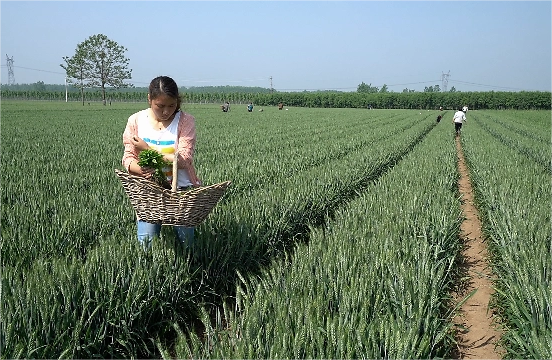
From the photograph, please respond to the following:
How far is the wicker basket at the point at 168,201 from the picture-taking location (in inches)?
106

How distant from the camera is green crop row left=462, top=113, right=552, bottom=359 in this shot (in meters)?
2.71

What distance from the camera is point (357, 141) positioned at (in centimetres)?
1434

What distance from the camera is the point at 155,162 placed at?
2793 mm

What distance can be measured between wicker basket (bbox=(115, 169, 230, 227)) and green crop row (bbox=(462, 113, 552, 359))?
2068mm

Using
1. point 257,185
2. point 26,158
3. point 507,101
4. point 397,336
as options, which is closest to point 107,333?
point 397,336

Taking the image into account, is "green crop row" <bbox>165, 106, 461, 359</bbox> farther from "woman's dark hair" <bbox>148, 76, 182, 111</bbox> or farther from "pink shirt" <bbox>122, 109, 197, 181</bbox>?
"woman's dark hair" <bbox>148, 76, 182, 111</bbox>

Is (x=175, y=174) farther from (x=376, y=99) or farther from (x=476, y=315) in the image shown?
(x=376, y=99)

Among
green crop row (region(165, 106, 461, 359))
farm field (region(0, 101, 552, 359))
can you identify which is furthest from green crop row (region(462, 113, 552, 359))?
green crop row (region(165, 106, 461, 359))

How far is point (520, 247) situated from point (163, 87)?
347cm

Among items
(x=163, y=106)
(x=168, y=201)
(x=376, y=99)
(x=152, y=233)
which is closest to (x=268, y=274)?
(x=168, y=201)

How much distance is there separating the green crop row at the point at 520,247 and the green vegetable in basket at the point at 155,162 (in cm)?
241

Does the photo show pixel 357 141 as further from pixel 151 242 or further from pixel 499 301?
pixel 151 242

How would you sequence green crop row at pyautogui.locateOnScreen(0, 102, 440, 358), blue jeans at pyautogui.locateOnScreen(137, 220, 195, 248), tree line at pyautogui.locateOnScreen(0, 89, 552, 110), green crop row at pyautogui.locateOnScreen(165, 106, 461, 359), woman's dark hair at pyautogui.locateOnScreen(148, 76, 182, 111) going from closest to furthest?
green crop row at pyautogui.locateOnScreen(165, 106, 461, 359), green crop row at pyautogui.locateOnScreen(0, 102, 440, 358), woman's dark hair at pyautogui.locateOnScreen(148, 76, 182, 111), blue jeans at pyautogui.locateOnScreen(137, 220, 195, 248), tree line at pyautogui.locateOnScreen(0, 89, 552, 110)

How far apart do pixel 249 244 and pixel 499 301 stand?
2378 millimetres
